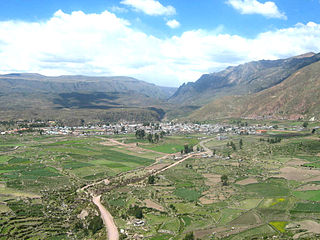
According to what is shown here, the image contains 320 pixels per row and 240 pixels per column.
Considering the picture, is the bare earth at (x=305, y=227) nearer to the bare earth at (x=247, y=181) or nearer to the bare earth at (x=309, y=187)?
the bare earth at (x=309, y=187)

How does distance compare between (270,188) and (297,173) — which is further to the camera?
(297,173)

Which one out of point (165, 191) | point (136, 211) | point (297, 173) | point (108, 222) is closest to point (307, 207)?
point (297, 173)

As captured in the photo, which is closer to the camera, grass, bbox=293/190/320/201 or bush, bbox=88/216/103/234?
bush, bbox=88/216/103/234

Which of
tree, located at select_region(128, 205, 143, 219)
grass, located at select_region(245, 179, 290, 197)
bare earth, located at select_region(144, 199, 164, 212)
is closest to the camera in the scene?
tree, located at select_region(128, 205, 143, 219)

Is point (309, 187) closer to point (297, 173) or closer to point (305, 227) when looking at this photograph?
point (297, 173)

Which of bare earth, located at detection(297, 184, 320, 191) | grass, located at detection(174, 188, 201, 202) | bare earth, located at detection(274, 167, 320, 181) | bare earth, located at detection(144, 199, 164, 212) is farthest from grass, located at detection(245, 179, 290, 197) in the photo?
bare earth, located at detection(144, 199, 164, 212)

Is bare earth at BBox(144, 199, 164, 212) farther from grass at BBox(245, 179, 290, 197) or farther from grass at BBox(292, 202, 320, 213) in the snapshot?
grass at BBox(292, 202, 320, 213)

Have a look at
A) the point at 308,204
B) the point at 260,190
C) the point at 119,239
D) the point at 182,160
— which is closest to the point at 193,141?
the point at 182,160

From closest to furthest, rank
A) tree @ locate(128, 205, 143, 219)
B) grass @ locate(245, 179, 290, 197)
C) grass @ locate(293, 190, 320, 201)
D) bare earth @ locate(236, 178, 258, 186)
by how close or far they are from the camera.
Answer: tree @ locate(128, 205, 143, 219) → grass @ locate(293, 190, 320, 201) → grass @ locate(245, 179, 290, 197) → bare earth @ locate(236, 178, 258, 186)

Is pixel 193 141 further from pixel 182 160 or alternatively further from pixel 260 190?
pixel 260 190

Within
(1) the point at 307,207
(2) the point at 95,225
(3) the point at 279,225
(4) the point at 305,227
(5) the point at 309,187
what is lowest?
(2) the point at 95,225
